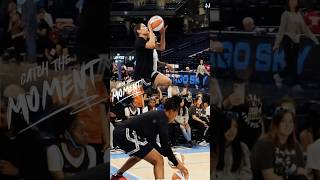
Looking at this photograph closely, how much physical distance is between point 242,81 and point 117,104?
2768mm

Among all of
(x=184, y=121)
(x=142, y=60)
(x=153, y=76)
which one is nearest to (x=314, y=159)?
(x=153, y=76)

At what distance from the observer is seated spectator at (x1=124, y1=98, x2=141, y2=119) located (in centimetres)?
509

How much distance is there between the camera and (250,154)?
2898 millimetres

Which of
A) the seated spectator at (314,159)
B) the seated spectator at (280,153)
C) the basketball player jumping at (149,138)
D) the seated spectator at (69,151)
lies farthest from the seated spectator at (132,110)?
the seated spectator at (314,159)

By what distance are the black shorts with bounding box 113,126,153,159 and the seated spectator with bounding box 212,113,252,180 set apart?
1.67m

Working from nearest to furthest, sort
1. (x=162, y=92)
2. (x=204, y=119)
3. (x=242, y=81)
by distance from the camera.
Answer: (x=242, y=81) < (x=162, y=92) < (x=204, y=119)

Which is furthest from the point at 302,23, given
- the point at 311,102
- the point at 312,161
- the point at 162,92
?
the point at 162,92

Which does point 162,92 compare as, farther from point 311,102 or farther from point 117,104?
point 311,102

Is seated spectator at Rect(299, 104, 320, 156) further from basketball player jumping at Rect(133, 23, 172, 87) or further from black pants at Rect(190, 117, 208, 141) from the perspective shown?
black pants at Rect(190, 117, 208, 141)

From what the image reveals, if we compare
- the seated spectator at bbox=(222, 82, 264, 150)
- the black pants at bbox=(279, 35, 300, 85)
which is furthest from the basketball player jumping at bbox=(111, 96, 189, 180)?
the black pants at bbox=(279, 35, 300, 85)

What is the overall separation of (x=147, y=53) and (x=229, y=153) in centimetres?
210

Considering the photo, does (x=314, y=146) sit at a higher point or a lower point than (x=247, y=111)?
lower

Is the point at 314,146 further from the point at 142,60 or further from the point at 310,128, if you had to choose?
the point at 142,60

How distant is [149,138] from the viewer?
4680 millimetres
